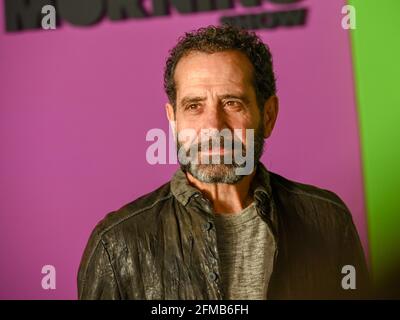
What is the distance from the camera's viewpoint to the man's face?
153 cm

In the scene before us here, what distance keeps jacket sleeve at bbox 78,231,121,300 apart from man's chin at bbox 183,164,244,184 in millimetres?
346

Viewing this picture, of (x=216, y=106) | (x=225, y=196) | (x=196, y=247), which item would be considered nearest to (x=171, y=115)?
(x=216, y=106)

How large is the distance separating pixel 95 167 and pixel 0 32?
524 millimetres

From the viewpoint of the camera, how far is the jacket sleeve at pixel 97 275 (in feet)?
5.05

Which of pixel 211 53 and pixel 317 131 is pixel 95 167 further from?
pixel 317 131

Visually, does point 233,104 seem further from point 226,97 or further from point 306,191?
point 306,191

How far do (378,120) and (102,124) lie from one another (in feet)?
2.75

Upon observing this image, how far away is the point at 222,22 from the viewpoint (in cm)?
166

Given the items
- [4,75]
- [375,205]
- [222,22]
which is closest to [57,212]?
[4,75]

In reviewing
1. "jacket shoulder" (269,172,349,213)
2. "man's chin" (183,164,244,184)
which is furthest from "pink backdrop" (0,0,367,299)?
"man's chin" (183,164,244,184)

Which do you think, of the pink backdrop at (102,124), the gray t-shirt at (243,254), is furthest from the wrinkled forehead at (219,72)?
the gray t-shirt at (243,254)

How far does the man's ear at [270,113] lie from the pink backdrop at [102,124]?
2 centimetres

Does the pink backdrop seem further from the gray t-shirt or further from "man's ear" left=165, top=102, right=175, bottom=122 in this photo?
the gray t-shirt
